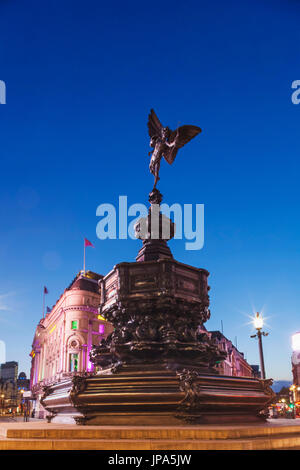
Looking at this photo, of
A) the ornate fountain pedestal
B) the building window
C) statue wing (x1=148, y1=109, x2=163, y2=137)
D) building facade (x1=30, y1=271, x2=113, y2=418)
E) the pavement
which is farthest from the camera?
building facade (x1=30, y1=271, x2=113, y2=418)

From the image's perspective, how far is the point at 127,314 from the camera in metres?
9.05

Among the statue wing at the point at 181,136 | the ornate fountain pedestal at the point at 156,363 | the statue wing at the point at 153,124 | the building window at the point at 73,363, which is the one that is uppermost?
the statue wing at the point at 153,124

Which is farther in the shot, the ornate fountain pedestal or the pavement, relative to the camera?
the ornate fountain pedestal

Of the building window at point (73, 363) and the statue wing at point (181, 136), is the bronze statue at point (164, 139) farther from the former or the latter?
the building window at point (73, 363)

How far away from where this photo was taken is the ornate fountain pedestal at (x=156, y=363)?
267 inches

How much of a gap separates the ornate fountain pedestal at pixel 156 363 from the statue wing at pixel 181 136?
55.2 inches

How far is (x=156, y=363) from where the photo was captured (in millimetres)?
8273

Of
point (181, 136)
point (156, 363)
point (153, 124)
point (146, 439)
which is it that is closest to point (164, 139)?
point (181, 136)

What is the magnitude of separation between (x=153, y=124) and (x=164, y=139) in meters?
0.77

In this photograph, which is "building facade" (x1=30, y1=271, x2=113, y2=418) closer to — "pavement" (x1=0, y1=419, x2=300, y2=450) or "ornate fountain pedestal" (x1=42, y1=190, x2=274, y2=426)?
"ornate fountain pedestal" (x1=42, y1=190, x2=274, y2=426)

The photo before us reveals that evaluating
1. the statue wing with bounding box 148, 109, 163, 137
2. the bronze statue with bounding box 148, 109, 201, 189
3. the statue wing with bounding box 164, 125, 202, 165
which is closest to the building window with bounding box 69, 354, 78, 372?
the bronze statue with bounding box 148, 109, 201, 189

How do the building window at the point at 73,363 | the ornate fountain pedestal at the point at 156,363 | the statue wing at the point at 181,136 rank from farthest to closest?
the building window at the point at 73,363
the statue wing at the point at 181,136
the ornate fountain pedestal at the point at 156,363

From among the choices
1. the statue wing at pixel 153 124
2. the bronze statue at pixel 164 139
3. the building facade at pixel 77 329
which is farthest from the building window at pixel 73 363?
the statue wing at pixel 153 124

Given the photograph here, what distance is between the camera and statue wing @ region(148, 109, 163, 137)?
11.9 metres
